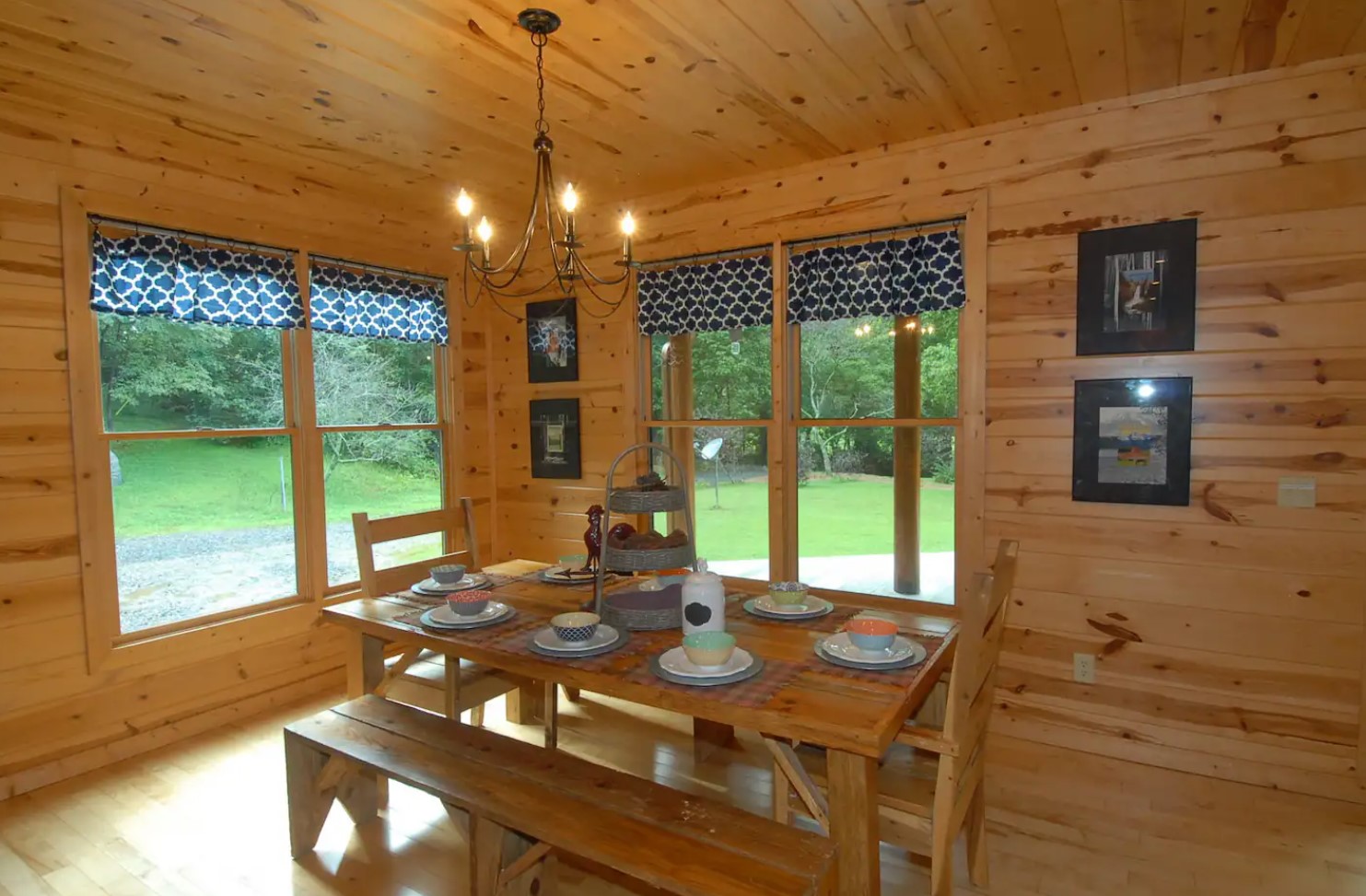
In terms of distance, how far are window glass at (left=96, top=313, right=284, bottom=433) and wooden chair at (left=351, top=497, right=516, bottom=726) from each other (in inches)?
48.4

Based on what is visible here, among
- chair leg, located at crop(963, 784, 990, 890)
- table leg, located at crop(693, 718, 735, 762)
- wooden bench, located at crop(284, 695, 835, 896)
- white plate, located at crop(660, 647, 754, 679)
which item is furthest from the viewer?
table leg, located at crop(693, 718, 735, 762)

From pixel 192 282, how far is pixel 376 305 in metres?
0.90

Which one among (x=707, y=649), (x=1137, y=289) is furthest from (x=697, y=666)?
(x=1137, y=289)

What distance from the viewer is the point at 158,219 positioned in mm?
3045

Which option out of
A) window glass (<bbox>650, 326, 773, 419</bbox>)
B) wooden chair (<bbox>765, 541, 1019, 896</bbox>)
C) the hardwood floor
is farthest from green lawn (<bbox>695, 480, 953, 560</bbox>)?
wooden chair (<bbox>765, 541, 1019, 896</bbox>)

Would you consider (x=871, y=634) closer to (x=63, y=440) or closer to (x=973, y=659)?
(x=973, y=659)

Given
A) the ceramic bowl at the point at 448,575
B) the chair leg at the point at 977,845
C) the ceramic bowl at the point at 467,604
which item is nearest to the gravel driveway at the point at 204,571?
the ceramic bowl at the point at 448,575

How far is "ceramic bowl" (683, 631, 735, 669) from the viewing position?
1.75m

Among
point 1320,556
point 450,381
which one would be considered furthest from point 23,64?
point 1320,556

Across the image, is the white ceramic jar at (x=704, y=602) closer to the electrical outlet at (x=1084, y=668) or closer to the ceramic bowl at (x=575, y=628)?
the ceramic bowl at (x=575, y=628)

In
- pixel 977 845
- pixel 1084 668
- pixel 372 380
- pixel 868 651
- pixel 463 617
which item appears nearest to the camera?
pixel 868 651

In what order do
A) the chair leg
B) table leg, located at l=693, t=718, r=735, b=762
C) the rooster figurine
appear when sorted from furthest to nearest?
table leg, located at l=693, t=718, r=735, b=762 < the rooster figurine < the chair leg

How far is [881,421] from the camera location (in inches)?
130

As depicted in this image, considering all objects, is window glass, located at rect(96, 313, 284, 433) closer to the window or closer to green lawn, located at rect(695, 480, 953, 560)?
the window
